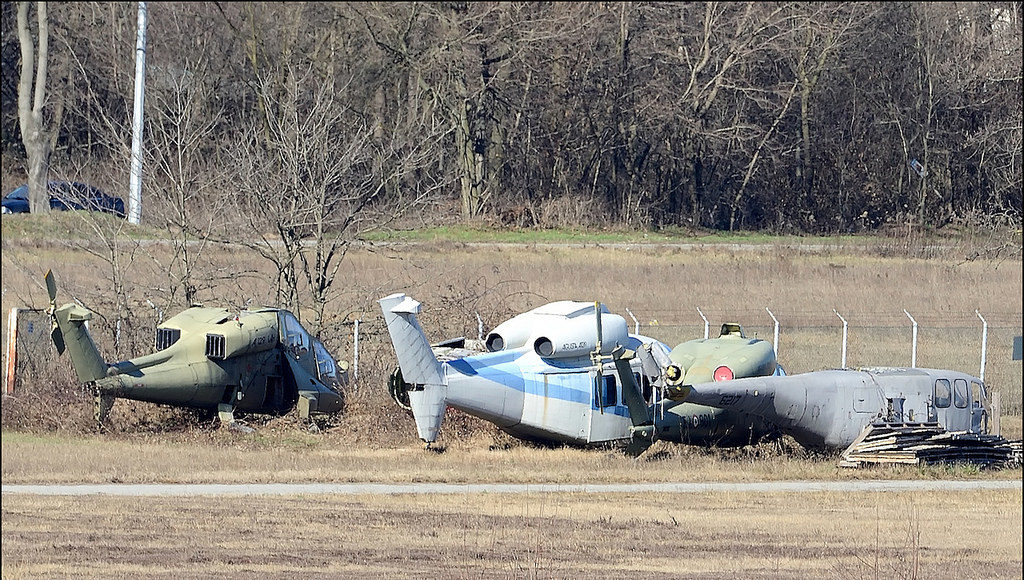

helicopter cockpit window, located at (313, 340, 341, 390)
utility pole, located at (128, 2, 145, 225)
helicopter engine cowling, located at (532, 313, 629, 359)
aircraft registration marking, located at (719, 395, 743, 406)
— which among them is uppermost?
utility pole, located at (128, 2, 145, 225)

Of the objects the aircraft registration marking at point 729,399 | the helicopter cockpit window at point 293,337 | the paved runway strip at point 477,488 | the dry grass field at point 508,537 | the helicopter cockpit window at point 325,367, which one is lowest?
the paved runway strip at point 477,488

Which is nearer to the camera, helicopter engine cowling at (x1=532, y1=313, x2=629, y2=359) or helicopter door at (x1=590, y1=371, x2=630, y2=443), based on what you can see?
helicopter engine cowling at (x1=532, y1=313, x2=629, y2=359)

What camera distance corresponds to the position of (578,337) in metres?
24.9

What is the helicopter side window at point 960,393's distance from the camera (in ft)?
89.5

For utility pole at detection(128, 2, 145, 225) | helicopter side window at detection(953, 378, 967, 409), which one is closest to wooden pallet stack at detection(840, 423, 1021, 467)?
helicopter side window at detection(953, 378, 967, 409)

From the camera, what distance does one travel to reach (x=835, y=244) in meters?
56.0

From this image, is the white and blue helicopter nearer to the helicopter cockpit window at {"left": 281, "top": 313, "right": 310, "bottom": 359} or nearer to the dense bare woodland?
the helicopter cockpit window at {"left": 281, "top": 313, "right": 310, "bottom": 359}

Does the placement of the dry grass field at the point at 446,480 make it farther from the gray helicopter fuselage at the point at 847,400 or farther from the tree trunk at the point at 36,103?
the tree trunk at the point at 36,103

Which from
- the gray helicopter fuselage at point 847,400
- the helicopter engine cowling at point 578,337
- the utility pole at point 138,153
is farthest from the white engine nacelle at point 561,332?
the utility pole at point 138,153

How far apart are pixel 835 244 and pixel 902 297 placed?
862 centimetres

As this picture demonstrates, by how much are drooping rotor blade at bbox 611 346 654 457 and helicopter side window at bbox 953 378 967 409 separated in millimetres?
6303

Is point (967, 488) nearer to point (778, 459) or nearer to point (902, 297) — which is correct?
point (778, 459)

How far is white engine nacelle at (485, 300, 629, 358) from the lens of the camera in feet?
80.9

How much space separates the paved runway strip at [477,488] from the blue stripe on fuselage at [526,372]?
226 cm
